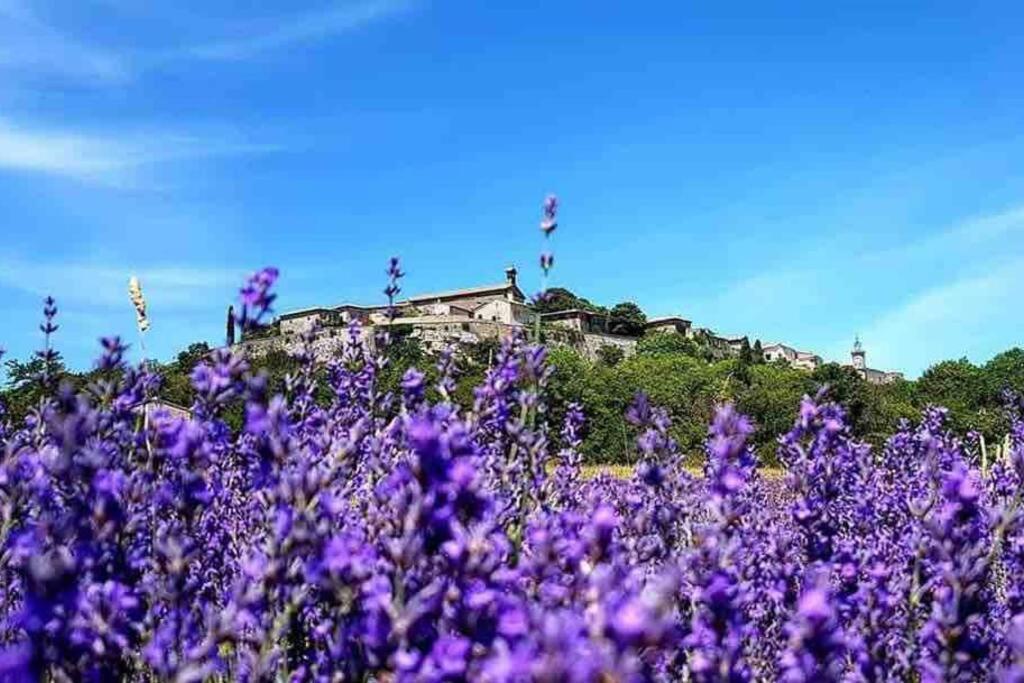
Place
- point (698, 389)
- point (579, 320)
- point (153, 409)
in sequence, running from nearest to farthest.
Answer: point (153, 409), point (698, 389), point (579, 320)

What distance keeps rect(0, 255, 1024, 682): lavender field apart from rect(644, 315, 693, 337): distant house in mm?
90162

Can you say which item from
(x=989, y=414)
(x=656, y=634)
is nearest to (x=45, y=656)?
(x=656, y=634)

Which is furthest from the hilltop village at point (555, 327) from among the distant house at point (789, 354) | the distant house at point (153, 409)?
the distant house at point (153, 409)

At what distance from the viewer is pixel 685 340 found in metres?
84.5

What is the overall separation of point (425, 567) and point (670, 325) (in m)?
92.7

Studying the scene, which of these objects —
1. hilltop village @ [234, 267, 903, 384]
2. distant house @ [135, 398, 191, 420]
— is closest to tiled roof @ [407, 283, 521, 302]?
hilltop village @ [234, 267, 903, 384]

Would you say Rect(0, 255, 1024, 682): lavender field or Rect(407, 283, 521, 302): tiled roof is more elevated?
Rect(407, 283, 521, 302): tiled roof

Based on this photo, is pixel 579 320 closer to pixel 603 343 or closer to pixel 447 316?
pixel 603 343

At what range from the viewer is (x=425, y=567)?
5.04 ft

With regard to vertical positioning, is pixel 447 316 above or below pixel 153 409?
above

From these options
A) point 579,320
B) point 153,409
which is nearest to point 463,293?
point 579,320

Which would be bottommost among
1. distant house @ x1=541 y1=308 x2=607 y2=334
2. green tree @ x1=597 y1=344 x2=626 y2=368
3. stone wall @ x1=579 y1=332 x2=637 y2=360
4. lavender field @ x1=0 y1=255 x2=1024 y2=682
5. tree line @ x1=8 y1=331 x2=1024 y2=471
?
lavender field @ x1=0 y1=255 x2=1024 y2=682

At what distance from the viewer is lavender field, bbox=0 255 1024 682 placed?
1446mm

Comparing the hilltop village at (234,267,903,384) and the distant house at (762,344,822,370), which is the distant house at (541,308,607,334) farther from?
the distant house at (762,344,822,370)
